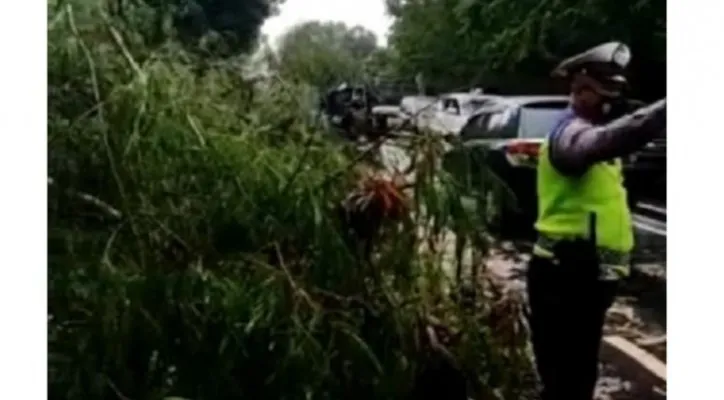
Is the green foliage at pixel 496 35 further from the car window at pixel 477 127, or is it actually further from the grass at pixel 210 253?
the grass at pixel 210 253

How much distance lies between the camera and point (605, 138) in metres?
1.87

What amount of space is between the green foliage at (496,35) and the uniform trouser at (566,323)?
28cm

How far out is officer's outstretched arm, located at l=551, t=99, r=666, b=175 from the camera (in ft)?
6.06

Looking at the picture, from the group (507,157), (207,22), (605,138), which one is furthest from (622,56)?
(207,22)

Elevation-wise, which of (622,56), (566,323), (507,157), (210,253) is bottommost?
(566,323)

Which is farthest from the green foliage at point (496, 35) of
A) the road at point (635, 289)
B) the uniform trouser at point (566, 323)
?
the uniform trouser at point (566, 323)

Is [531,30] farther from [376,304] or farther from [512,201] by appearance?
[376,304]

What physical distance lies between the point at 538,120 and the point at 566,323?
0.99 ft

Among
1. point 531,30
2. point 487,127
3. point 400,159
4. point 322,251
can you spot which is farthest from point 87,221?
point 531,30

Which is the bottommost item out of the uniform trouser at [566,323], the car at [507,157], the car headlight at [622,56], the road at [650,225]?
the uniform trouser at [566,323]

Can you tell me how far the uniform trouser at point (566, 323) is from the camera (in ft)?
6.27

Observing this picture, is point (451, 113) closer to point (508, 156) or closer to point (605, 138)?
point (508, 156)

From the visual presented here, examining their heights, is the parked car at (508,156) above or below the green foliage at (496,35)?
below

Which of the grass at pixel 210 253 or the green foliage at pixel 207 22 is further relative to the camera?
the green foliage at pixel 207 22
